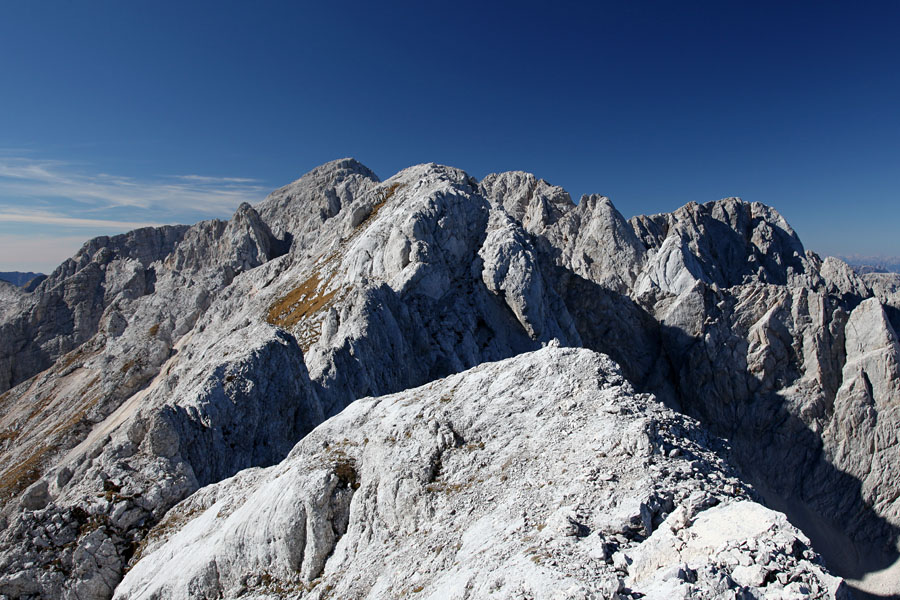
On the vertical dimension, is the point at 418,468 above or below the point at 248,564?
above

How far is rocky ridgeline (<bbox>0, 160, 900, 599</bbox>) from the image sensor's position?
12.2m

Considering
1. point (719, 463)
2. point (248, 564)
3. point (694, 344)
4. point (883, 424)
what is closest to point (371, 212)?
point (694, 344)

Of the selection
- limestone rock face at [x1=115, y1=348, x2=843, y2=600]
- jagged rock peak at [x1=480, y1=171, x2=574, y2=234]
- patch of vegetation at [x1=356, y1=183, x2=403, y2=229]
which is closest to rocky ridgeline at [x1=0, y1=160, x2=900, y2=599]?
limestone rock face at [x1=115, y1=348, x2=843, y2=600]

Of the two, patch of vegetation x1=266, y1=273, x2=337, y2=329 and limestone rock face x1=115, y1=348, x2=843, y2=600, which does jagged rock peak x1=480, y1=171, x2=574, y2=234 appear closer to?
patch of vegetation x1=266, y1=273, x2=337, y2=329

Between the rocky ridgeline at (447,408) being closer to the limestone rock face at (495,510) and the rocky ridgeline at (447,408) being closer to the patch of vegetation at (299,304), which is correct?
the limestone rock face at (495,510)

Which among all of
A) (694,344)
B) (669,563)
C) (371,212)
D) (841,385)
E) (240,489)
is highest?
(371,212)

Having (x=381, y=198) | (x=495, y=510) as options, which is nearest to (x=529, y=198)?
(x=381, y=198)

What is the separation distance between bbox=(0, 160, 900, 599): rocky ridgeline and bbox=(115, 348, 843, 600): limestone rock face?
9 cm

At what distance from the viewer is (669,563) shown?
9.39 meters

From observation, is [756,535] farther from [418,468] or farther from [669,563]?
[418,468]

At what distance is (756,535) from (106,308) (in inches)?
5935

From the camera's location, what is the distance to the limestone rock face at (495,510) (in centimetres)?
948

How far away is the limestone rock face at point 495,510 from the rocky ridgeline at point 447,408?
0.09 meters

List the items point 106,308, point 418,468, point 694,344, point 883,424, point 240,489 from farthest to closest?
1. point 106,308
2. point 694,344
3. point 883,424
4. point 240,489
5. point 418,468
